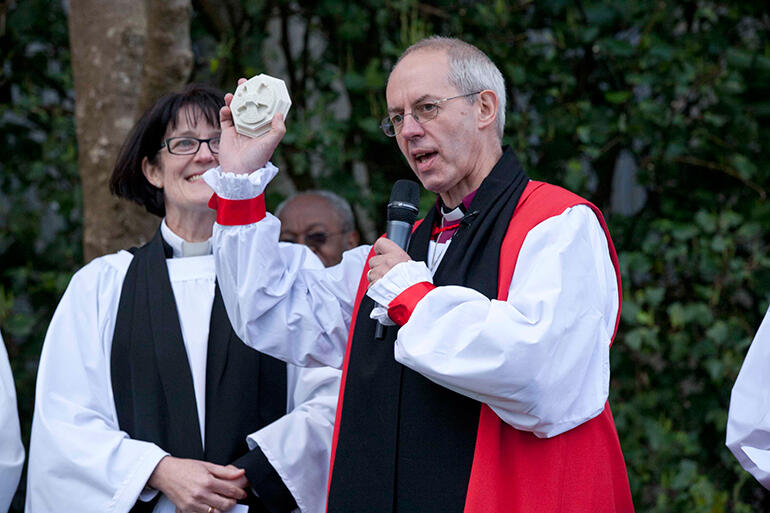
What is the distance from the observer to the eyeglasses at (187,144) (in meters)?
3.44

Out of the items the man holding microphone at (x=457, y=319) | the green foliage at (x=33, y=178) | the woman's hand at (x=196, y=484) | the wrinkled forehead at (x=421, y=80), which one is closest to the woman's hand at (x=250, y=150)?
the man holding microphone at (x=457, y=319)

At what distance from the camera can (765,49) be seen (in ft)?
16.0

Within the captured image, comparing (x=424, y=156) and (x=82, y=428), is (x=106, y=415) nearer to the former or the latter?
(x=82, y=428)

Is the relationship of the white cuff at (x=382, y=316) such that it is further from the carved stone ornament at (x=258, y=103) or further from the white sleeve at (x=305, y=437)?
the white sleeve at (x=305, y=437)

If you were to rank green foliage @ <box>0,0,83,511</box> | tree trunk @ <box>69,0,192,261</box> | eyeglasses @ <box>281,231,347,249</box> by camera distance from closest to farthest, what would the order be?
1. tree trunk @ <box>69,0,192,261</box>
2. eyeglasses @ <box>281,231,347,249</box>
3. green foliage @ <box>0,0,83,511</box>

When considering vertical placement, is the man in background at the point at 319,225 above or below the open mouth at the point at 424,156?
below

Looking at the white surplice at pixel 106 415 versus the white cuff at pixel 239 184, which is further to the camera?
the white surplice at pixel 106 415

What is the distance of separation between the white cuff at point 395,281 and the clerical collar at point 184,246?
3.83ft

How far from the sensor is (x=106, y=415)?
10.5 ft

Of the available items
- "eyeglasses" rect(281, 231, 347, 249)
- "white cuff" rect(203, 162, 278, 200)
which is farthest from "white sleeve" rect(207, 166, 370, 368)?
"eyeglasses" rect(281, 231, 347, 249)

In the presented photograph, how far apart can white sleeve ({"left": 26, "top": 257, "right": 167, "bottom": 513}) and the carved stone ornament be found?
0.89 m

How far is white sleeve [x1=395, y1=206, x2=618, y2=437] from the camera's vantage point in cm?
231

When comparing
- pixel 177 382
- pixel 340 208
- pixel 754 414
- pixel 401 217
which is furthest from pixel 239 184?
pixel 340 208

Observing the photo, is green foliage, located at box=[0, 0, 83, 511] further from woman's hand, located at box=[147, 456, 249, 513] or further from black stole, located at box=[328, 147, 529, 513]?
black stole, located at box=[328, 147, 529, 513]
